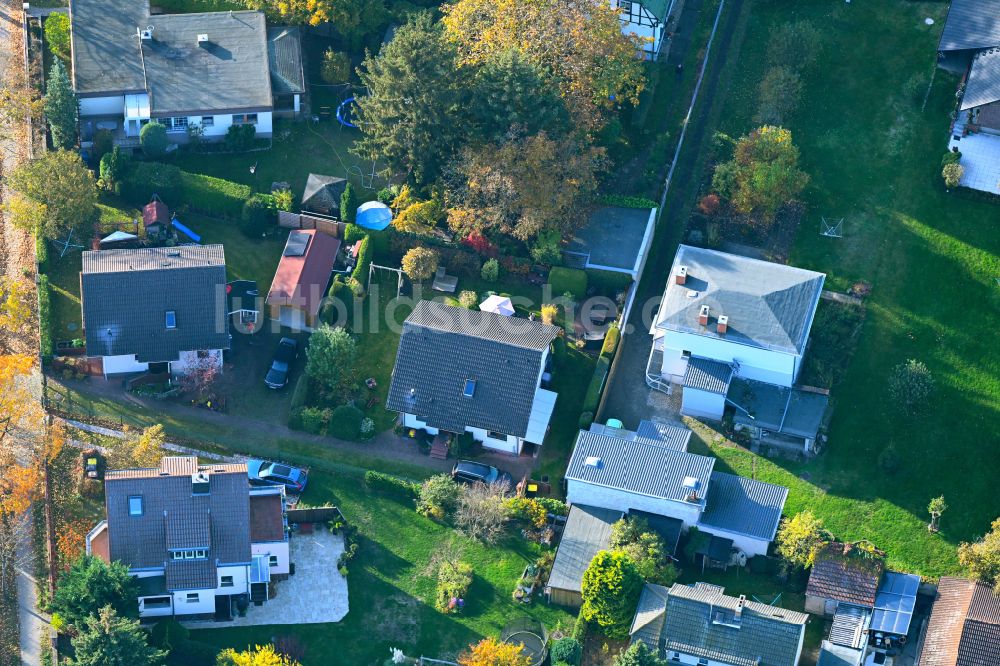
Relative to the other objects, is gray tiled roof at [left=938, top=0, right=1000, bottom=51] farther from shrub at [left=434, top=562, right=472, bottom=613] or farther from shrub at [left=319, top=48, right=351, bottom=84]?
shrub at [left=434, top=562, right=472, bottom=613]

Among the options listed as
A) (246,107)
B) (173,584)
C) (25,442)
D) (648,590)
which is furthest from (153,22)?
(648,590)

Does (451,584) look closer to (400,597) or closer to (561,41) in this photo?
(400,597)

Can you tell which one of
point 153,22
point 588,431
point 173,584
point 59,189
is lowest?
point 173,584

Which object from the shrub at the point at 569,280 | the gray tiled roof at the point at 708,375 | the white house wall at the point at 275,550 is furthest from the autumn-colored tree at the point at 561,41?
the white house wall at the point at 275,550

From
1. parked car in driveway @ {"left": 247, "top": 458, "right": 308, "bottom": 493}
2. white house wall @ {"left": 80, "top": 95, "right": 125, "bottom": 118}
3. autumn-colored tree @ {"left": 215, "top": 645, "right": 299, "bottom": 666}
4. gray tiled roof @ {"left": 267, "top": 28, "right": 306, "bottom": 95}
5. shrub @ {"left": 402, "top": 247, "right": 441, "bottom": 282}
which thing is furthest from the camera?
gray tiled roof @ {"left": 267, "top": 28, "right": 306, "bottom": 95}

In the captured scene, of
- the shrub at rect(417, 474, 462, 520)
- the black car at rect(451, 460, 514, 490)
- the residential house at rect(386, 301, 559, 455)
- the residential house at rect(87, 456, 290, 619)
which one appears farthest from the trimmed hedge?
the black car at rect(451, 460, 514, 490)

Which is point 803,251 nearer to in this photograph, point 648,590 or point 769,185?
point 769,185
